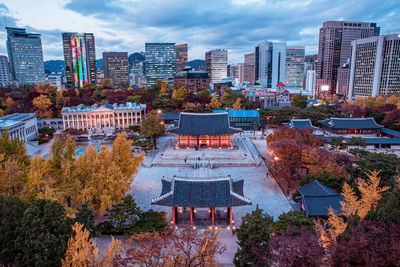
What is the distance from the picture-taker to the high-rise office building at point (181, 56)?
167 m

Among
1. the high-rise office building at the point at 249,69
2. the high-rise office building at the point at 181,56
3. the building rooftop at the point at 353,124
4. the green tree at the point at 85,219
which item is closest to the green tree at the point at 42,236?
the green tree at the point at 85,219

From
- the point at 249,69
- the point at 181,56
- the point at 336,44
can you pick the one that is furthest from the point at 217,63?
the point at 336,44

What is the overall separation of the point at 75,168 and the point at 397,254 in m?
18.4

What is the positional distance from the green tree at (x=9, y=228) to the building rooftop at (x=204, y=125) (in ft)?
79.3

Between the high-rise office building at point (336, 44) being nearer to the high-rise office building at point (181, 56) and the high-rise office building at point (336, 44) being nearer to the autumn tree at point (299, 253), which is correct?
the high-rise office building at point (181, 56)

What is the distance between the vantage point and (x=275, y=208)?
20156 mm

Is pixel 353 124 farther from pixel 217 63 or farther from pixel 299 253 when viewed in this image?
pixel 217 63

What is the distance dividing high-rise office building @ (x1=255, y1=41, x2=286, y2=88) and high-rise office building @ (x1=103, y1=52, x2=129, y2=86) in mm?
86647

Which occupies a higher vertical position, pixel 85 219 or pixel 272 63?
pixel 272 63

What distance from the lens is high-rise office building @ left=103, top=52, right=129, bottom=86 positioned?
530 ft

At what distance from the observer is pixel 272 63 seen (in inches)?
5428

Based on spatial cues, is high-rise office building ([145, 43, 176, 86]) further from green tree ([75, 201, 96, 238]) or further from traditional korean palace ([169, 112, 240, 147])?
green tree ([75, 201, 96, 238])

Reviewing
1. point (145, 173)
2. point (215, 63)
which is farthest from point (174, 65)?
point (145, 173)

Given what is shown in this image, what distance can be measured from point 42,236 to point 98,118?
41049 mm
